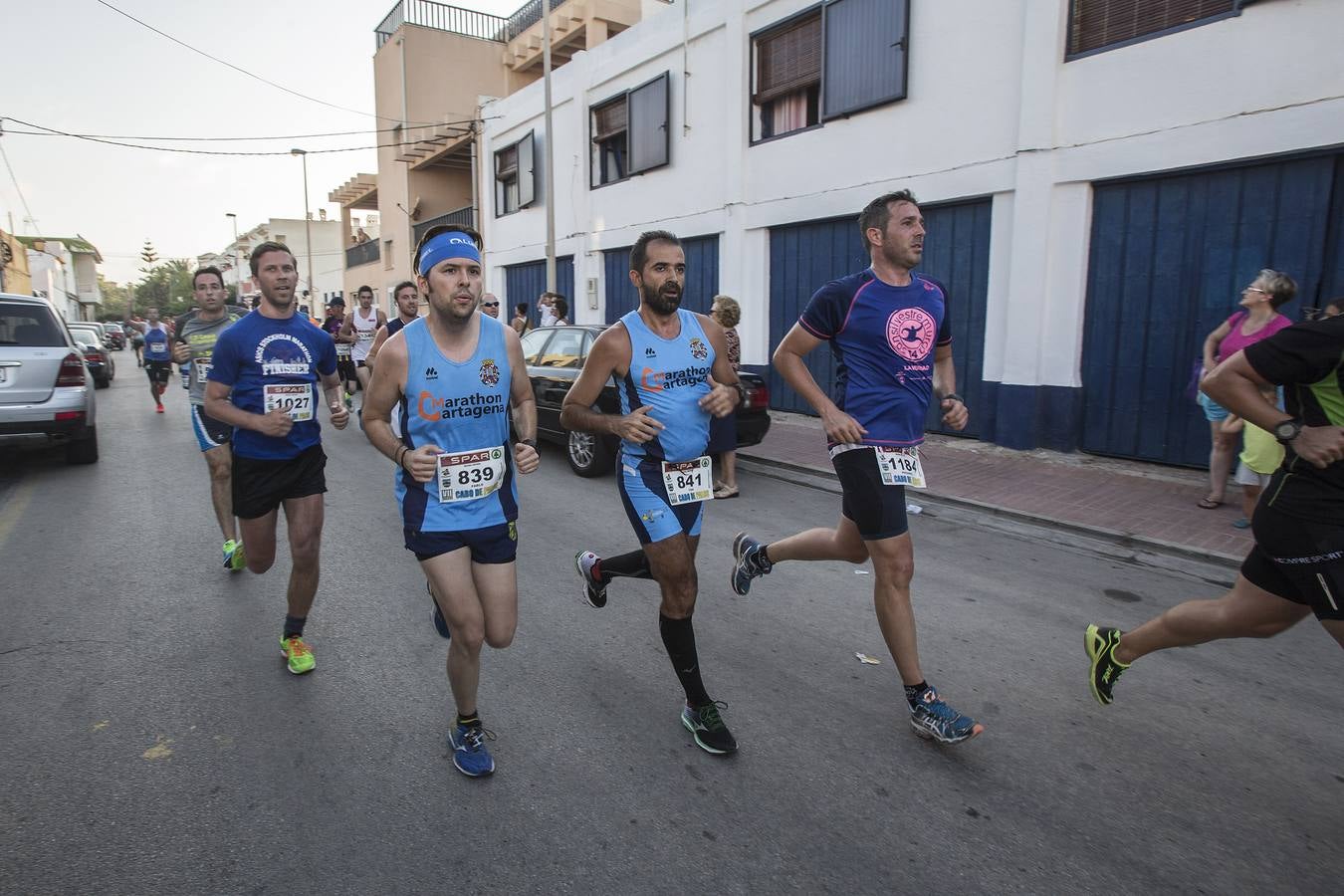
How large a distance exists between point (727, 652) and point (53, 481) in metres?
7.66

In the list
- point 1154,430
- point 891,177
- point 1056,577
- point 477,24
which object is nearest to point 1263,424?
point 1056,577

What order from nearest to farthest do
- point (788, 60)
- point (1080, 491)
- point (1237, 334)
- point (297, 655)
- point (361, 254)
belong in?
point (297, 655) < point (1237, 334) < point (1080, 491) < point (788, 60) < point (361, 254)

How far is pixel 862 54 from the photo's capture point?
10.8m

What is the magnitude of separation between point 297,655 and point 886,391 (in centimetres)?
290

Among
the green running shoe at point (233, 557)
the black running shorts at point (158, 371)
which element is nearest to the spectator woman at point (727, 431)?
the green running shoe at point (233, 557)

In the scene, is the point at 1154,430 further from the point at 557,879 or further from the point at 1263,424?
the point at 557,879

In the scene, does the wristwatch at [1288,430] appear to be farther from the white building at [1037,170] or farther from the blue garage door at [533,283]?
the blue garage door at [533,283]

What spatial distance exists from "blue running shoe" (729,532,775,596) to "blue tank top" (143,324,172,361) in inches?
533

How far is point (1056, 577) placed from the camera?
5.24 meters

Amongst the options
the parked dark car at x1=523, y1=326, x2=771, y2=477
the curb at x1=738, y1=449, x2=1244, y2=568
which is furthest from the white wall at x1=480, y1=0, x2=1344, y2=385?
the parked dark car at x1=523, y1=326, x2=771, y2=477

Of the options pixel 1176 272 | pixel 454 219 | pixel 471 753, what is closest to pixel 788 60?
pixel 1176 272

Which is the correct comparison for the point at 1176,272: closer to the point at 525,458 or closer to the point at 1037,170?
the point at 1037,170

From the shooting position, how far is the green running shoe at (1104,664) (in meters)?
3.17

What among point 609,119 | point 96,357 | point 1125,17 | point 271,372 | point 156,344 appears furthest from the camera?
point 96,357
